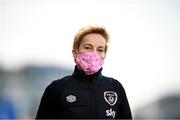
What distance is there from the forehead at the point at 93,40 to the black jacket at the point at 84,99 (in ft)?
0.38

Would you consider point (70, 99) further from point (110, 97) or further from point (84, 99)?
point (110, 97)

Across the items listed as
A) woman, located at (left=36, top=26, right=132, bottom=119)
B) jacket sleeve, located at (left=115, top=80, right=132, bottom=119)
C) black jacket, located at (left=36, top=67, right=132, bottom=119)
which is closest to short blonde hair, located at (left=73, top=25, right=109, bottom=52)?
woman, located at (left=36, top=26, right=132, bottom=119)

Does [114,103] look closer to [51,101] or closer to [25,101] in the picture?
[51,101]

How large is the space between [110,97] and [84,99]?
0.11 metres

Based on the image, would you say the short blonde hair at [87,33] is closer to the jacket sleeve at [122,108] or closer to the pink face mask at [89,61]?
the pink face mask at [89,61]

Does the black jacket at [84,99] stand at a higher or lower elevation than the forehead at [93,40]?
lower

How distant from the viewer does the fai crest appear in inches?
42.1

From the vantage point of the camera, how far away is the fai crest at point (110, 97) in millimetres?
1070

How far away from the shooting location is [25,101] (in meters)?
1.41

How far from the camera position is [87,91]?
3.47ft

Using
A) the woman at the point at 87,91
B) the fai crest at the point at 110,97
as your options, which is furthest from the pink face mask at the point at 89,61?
the fai crest at the point at 110,97

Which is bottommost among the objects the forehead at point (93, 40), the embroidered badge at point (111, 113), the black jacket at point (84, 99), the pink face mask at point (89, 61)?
the embroidered badge at point (111, 113)

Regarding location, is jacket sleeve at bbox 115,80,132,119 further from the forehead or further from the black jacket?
the forehead

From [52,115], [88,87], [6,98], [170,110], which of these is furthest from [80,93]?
[170,110]
